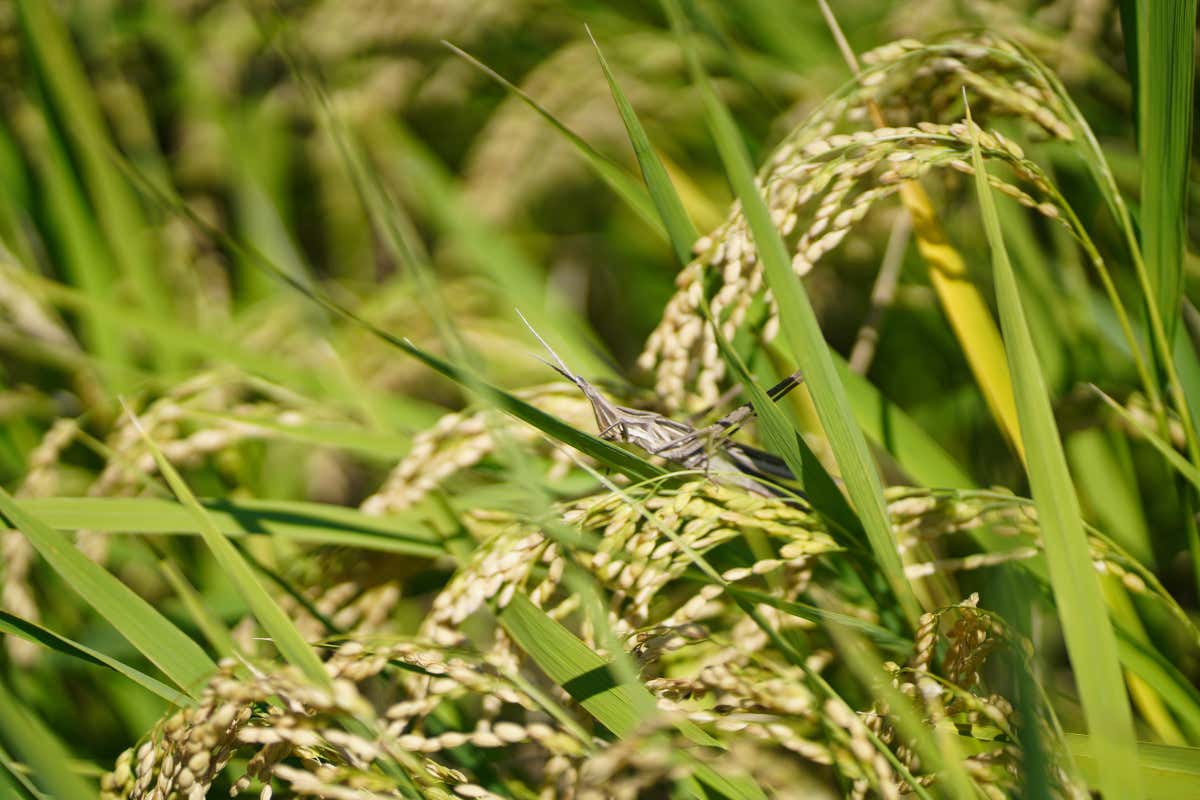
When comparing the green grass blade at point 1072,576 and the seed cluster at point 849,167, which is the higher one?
the seed cluster at point 849,167

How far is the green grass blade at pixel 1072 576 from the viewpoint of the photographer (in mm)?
357

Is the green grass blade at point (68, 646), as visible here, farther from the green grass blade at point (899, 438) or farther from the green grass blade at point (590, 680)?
the green grass blade at point (899, 438)

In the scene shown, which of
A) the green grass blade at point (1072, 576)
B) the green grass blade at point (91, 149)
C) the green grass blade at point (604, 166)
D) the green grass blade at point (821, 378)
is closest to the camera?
the green grass blade at point (1072, 576)

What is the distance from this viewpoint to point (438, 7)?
140cm

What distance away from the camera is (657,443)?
22.6 inches

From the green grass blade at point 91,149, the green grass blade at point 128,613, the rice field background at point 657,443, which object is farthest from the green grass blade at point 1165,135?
the green grass blade at point 91,149

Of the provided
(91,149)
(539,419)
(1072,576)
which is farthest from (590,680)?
(91,149)

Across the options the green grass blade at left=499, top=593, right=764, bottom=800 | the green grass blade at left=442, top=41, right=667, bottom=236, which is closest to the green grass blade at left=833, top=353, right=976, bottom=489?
the green grass blade at left=442, top=41, right=667, bottom=236

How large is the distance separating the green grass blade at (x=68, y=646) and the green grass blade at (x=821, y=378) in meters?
0.44

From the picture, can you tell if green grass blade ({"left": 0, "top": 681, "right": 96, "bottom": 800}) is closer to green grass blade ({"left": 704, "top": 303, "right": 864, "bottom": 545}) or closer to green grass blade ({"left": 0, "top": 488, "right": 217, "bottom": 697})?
green grass blade ({"left": 0, "top": 488, "right": 217, "bottom": 697})

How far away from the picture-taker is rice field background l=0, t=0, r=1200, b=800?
1.49 ft

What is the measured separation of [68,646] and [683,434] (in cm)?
44

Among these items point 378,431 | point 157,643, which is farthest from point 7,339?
point 157,643

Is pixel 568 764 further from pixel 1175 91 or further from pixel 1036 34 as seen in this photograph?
pixel 1036 34
